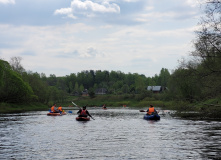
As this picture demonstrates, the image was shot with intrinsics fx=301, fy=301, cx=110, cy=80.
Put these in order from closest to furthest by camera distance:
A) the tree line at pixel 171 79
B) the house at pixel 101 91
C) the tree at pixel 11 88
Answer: the tree line at pixel 171 79 → the tree at pixel 11 88 → the house at pixel 101 91

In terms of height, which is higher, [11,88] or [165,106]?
[11,88]

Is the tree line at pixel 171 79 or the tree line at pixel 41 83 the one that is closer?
the tree line at pixel 171 79

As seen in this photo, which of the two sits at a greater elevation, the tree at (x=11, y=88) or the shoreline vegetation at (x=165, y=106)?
the tree at (x=11, y=88)

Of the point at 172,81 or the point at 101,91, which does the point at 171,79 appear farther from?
the point at 101,91

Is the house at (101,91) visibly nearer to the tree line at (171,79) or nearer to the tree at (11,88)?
the tree line at (171,79)

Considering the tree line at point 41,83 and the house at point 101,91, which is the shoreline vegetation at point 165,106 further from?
the house at point 101,91

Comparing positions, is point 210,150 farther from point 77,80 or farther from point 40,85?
point 77,80

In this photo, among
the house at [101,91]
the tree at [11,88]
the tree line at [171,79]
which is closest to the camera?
the tree line at [171,79]

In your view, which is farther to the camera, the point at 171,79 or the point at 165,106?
the point at 165,106

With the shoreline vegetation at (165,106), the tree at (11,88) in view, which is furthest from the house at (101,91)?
the tree at (11,88)

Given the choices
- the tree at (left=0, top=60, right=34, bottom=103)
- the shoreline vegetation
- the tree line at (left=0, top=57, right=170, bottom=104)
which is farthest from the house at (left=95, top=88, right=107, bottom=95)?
the tree at (left=0, top=60, right=34, bottom=103)

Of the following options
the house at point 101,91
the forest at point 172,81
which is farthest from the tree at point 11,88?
the house at point 101,91

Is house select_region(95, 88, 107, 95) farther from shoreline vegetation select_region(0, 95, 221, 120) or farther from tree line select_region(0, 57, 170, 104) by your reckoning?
shoreline vegetation select_region(0, 95, 221, 120)

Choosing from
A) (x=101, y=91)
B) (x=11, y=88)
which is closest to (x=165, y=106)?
(x=11, y=88)
